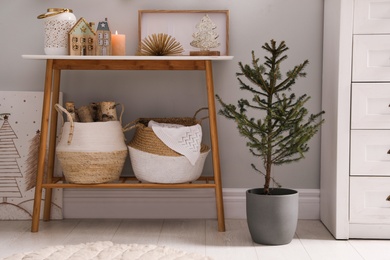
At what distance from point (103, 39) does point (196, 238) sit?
90 centimetres

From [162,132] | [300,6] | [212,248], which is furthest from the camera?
[300,6]

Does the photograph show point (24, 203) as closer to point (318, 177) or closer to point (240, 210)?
point (240, 210)

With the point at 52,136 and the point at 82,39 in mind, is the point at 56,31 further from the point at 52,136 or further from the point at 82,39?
the point at 52,136

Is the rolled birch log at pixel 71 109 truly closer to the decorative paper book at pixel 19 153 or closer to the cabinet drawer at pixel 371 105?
the decorative paper book at pixel 19 153

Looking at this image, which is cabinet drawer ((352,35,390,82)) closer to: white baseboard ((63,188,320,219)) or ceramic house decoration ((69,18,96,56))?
white baseboard ((63,188,320,219))

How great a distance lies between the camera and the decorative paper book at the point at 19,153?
255cm

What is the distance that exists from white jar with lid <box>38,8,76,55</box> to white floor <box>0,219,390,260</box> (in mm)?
751

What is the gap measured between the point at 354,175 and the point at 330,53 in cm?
52

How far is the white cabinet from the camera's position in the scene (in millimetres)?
2152

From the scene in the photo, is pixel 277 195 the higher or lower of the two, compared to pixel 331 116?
lower

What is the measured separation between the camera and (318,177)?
2580 millimetres

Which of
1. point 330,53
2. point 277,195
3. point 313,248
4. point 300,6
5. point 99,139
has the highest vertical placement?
point 300,6

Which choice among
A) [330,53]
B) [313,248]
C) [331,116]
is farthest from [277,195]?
[330,53]

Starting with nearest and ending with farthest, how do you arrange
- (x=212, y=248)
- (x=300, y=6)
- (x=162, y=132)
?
(x=212, y=248), (x=162, y=132), (x=300, y=6)
